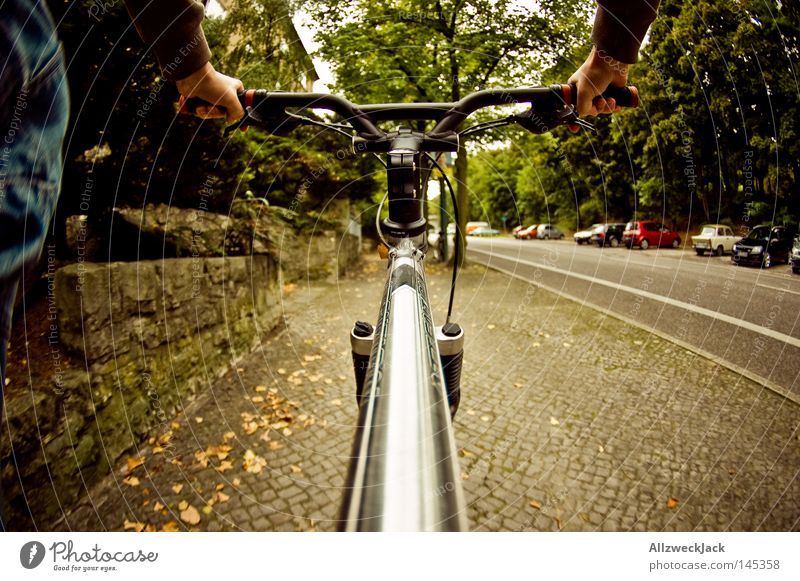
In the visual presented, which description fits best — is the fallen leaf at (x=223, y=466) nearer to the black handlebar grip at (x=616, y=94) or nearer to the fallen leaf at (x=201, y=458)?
the fallen leaf at (x=201, y=458)

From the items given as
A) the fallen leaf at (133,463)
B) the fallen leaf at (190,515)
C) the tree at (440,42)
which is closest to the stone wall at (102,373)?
the fallen leaf at (133,463)

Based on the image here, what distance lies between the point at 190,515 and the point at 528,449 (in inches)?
94.8

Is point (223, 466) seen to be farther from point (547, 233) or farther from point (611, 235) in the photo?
point (547, 233)

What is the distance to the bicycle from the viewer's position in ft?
1.82

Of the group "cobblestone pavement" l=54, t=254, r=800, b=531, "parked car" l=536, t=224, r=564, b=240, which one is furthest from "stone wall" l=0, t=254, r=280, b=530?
"parked car" l=536, t=224, r=564, b=240

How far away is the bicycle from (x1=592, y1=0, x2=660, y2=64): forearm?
0.20 meters

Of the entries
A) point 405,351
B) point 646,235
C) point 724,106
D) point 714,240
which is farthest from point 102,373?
point 646,235

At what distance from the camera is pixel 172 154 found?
331 cm

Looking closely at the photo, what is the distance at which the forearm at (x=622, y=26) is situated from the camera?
3.24 ft

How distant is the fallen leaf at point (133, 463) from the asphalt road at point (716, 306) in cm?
514

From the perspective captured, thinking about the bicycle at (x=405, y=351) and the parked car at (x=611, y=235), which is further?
the parked car at (x=611, y=235)

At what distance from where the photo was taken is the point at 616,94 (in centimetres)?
130

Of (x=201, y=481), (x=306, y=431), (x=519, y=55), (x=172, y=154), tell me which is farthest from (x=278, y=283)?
(x=519, y=55)

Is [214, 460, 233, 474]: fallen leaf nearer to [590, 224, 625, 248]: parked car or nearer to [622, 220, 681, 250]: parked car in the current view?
[622, 220, 681, 250]: parked car
